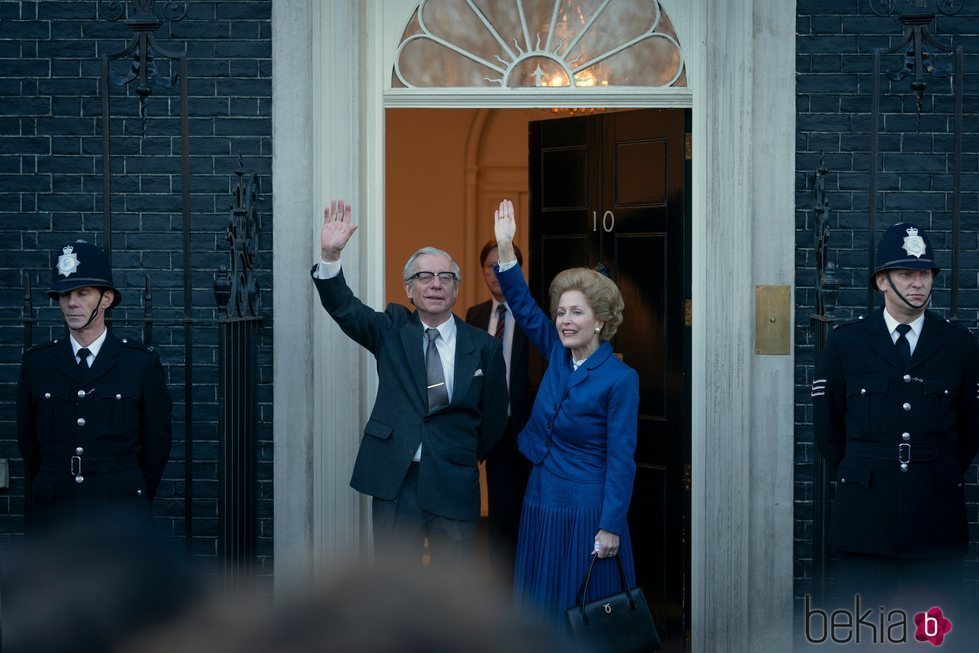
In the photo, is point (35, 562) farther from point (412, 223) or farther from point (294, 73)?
point (412, 223)

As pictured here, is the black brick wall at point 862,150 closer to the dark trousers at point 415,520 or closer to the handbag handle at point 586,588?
the handbag handle at point 586,588

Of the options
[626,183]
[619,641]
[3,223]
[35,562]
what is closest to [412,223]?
[626,183]

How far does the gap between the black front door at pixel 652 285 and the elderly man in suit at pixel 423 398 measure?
1302 millimetres

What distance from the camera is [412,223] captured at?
10195mm

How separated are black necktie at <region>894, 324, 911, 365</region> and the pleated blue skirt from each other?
3.98 ft

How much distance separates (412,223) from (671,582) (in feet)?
15.9

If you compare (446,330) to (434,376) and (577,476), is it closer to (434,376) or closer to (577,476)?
(434,376)

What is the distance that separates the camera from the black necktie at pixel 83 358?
4727 millimetres

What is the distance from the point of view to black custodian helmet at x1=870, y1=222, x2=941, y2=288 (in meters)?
4.58

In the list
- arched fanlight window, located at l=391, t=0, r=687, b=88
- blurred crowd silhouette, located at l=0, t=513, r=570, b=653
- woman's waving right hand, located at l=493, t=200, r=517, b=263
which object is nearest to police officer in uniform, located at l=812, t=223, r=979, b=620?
woman's waving right hand, located at l=493, t=200, r=517, b=263

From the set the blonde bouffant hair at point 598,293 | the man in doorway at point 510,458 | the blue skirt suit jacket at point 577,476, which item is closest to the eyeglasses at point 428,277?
the blonde bouffant hair at point 598,293

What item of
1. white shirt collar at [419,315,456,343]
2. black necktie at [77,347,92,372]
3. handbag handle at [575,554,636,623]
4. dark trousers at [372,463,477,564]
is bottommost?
handbag handle at [575,554,636,623]

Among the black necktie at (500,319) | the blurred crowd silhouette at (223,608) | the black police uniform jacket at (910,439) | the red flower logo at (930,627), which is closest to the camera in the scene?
the blurred crowd silhouette at (223,608)

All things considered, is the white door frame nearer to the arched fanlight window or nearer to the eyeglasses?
the arched fanlight window
